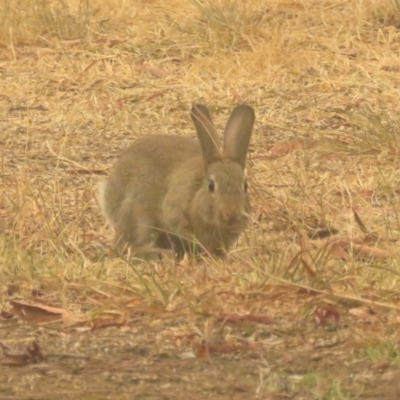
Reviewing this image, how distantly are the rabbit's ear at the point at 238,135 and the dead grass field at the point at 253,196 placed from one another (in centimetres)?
16

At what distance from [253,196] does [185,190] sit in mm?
482

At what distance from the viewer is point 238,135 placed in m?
6.19

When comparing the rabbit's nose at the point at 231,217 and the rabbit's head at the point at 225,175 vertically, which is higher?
the rabbit's head at the point at 225,175

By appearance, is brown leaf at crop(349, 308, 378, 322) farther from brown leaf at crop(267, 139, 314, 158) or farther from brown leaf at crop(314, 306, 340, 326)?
brown leaf at crop(267, 139, 314, 158)

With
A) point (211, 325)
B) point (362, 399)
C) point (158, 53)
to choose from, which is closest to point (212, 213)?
point (211, 325)

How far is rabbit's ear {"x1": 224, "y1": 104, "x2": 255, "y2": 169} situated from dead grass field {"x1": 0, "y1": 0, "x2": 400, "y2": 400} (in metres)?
0.16

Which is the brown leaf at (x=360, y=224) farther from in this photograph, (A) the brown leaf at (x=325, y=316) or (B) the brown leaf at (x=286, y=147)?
(B) the brown leaf at (x=286, y=147)

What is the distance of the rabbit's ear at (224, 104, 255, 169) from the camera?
6180mm

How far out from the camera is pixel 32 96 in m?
8.80

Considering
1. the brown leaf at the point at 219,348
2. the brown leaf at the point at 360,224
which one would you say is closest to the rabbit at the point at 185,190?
the brown leaf at the point at 360,224

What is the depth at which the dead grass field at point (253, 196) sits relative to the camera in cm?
434

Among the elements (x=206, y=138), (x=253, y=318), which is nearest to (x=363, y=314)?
(x=253, y=318)

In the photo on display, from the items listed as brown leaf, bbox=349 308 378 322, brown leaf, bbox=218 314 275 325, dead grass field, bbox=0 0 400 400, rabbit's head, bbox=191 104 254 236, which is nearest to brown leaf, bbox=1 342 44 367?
dead grass field, bbox=0 0 400 400

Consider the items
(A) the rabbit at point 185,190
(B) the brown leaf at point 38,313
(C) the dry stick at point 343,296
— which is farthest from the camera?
(A) the rabbit at point 185,190
